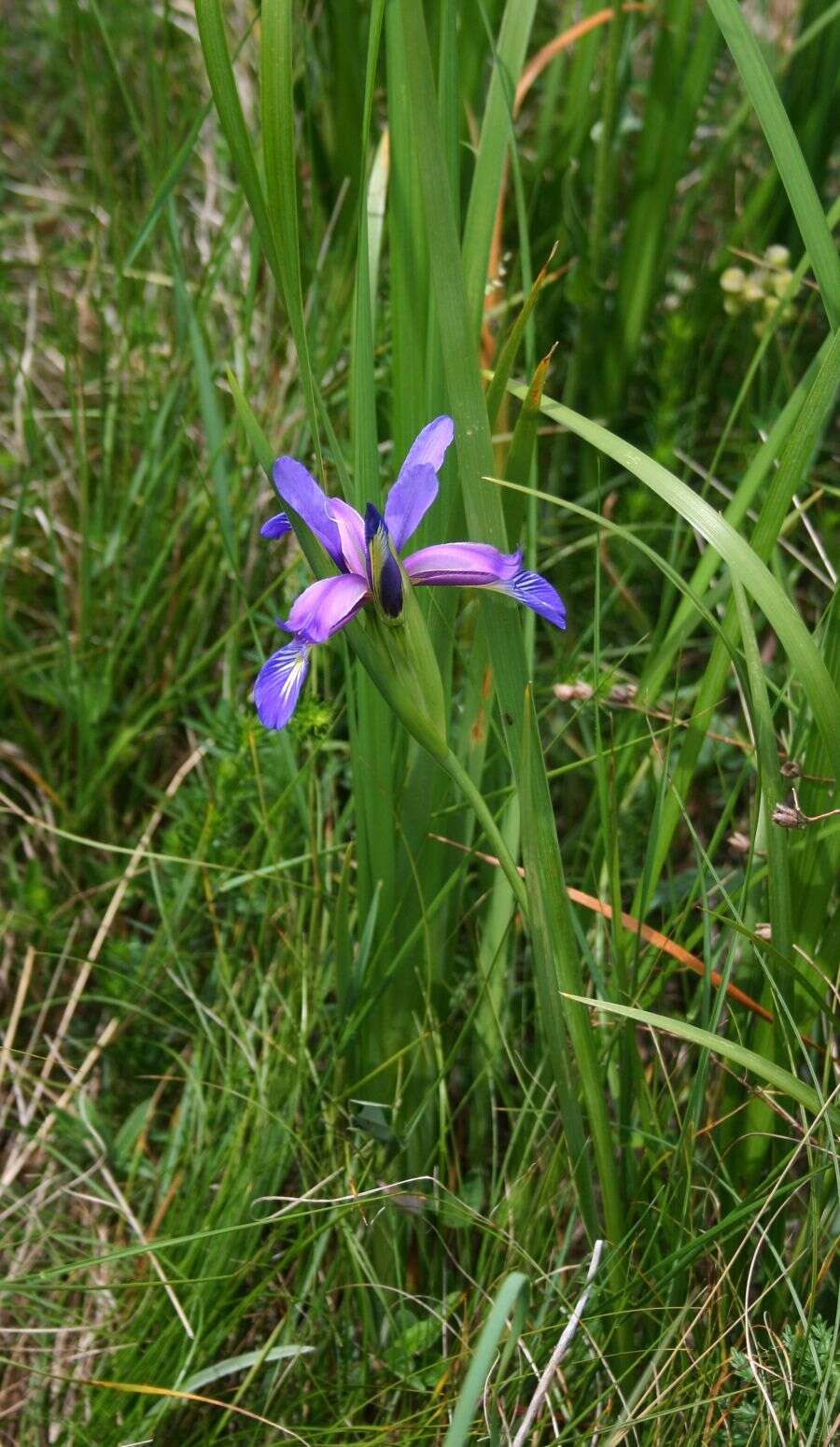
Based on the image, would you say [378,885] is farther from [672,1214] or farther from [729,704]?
[729,704]

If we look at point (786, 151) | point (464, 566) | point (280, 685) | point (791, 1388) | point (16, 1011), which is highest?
point (786, 151)

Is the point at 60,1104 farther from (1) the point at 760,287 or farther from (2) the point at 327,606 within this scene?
(1) the point at 760,287

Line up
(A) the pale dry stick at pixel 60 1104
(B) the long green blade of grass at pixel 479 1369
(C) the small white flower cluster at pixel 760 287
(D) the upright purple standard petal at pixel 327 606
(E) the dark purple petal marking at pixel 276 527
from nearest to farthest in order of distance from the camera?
(B) the long green blade of grass at pixel 479 1369, (D) the upright purple standard petal at pixel 327 606, (E) the dark purple petal marking at pixel 276 527, (A) the pale dry stick at pixel 60 1104, (C) the small white flower cluster at pixel 760 287

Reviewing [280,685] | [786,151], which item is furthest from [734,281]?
[280,685]

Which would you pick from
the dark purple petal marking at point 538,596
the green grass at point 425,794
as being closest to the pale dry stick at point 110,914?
the green grass at point 425,794

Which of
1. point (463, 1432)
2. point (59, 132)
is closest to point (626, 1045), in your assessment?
point (463, 1432)

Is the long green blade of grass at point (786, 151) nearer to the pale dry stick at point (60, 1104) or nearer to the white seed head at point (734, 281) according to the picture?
the white seed head at point (734, 281)
